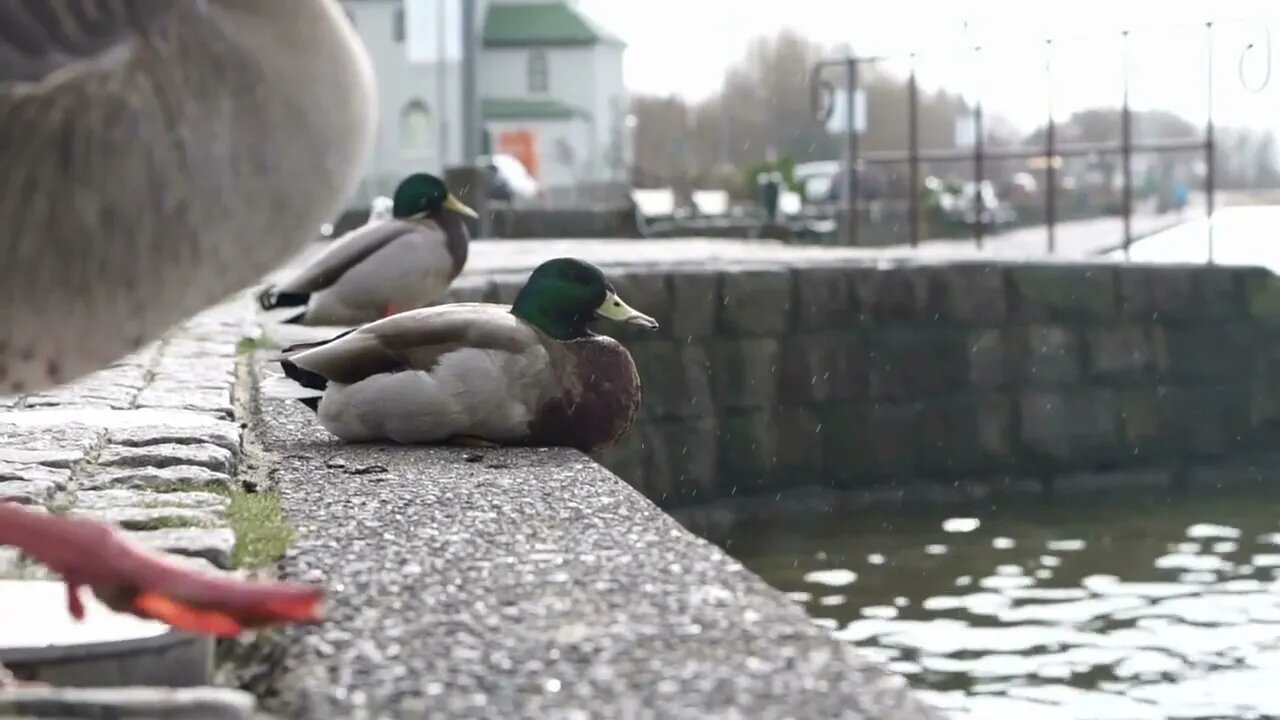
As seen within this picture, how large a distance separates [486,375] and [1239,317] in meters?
7.87

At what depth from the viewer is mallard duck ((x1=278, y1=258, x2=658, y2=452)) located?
5.11m

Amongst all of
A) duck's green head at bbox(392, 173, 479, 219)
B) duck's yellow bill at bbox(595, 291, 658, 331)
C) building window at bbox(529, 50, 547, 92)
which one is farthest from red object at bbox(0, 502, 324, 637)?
building window at bbox(529, 50, 547, 92)

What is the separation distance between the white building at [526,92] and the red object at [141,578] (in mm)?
63877

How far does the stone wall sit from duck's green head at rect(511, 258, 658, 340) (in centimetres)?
431

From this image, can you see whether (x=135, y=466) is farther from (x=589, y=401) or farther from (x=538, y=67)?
(x=538, y=67)

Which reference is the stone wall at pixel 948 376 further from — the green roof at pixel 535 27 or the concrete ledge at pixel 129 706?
the green roof at pixel 535 27

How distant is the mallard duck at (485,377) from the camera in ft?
16.8

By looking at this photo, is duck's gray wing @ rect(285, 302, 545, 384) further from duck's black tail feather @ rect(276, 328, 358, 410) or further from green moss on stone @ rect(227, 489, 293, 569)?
green moss on stone @ rect(227, 489, 293, 569)

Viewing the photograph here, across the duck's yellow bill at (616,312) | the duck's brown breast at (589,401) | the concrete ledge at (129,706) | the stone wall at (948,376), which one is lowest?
the stone wall at (948,376)

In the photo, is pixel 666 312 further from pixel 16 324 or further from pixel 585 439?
pixel 16 324

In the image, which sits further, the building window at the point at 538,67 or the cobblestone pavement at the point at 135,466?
the building window at the point at 538,67

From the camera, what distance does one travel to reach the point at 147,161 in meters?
2.37

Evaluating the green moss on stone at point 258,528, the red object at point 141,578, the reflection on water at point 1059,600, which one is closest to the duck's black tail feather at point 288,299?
the reflection on water at point 1059,600

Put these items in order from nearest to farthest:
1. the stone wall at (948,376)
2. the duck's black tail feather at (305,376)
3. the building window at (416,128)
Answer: the duck's black tail feather at (305,376), the stone wall at (948,376), the building window at (416,128)
